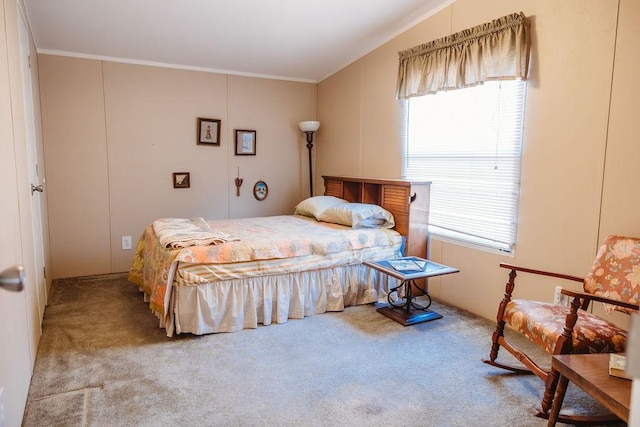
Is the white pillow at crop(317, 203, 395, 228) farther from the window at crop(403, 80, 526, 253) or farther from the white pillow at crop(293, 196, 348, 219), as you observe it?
the window at crop(403, 80, 526, 253)

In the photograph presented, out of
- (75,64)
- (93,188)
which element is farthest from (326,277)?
(75,64)

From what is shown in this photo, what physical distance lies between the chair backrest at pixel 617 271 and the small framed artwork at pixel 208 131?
380 cm

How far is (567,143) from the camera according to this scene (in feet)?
8.04

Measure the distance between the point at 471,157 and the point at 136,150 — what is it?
3.33m

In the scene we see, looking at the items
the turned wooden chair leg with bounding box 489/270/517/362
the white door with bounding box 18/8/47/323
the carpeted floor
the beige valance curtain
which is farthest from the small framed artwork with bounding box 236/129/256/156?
the turned wooden chair leg with bounding box 489/270/517/362

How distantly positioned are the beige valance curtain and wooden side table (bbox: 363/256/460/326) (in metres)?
1.38

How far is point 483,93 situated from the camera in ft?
9.77

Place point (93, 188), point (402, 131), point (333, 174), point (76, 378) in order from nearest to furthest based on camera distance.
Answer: point (76, 378) < point (402, 131) < point (93, 188) < point (333, 174)

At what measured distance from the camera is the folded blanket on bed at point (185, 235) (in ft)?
8.87

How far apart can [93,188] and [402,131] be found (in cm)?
315

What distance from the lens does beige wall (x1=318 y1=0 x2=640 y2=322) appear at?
2.17m

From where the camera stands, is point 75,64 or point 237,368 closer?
point 237,368

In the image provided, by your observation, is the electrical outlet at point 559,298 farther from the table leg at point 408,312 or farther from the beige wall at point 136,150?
the beige wall at point 136,150

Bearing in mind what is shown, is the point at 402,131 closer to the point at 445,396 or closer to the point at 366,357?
the point at 366,357
